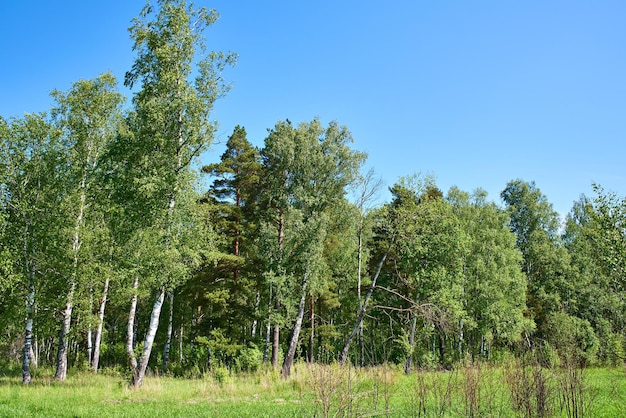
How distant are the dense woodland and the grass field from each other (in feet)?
2.38

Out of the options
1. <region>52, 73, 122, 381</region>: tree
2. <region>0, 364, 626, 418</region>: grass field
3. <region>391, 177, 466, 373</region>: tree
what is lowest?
<region>0, 364, 626, 418</region>: grass field

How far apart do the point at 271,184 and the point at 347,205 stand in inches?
174

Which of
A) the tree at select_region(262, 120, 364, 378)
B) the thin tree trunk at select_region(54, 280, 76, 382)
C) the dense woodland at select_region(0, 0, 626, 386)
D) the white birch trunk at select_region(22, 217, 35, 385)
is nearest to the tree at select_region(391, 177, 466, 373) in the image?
the dense woodland at select_region(0, 0, 626, 386)

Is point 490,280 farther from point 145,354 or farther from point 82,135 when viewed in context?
point 82,135

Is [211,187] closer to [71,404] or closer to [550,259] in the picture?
[71,404]

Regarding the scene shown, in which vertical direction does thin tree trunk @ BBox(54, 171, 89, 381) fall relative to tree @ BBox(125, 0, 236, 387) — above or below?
below

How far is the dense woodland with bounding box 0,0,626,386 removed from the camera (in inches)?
572

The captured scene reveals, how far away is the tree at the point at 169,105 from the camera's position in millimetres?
14047

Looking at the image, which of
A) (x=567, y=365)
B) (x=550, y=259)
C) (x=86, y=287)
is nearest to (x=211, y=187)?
(x=86, y=287)

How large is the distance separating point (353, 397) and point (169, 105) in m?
11.7

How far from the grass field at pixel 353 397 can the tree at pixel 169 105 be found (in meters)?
2.44

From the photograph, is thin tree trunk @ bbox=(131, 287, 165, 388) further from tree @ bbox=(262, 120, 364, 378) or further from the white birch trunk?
tree @ bbox=(262, 120, 364, 378)

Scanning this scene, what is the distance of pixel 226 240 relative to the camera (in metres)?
24.0

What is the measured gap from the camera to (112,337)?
37062 millimetres
